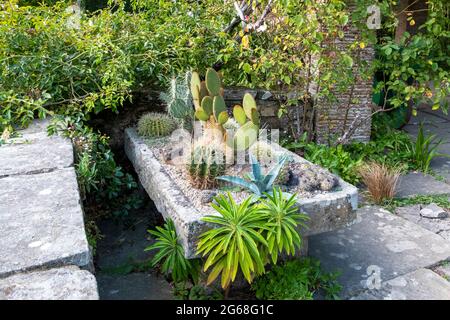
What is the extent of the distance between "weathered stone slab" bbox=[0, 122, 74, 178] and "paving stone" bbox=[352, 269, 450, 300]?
77.9 inches

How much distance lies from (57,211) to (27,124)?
169 centimetres

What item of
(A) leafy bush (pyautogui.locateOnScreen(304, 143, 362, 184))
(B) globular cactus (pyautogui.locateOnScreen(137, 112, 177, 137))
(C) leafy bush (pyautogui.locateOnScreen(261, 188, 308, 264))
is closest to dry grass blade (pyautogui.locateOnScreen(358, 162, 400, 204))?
(A) leafy bush (pyautogui.locateOnScreen(304, 143, 362, 184))

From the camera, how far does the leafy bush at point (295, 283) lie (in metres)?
2.45

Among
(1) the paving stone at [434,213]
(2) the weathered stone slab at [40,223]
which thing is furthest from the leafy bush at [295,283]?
(1) the paving stone at [434,213]

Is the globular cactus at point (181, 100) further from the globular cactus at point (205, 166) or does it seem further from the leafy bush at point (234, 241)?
the leafy bush at point (234, 241)

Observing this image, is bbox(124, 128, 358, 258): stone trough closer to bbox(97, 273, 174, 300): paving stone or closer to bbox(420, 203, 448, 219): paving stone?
bbox(97, 273, 174, 300): paving stone

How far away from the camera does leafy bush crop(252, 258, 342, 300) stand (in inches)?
96.5

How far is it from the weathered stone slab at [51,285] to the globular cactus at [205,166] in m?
1.27

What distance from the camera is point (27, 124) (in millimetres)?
3371

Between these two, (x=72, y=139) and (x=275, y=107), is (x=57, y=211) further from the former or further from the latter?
(x=275, y=107)

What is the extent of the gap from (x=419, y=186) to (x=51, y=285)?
3734 mm

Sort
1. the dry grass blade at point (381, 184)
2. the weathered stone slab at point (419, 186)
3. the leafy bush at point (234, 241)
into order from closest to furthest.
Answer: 1. the leafy bush at point (234, 241)
2. the dry grass blade at point (381, 184)
3. the weathered stone slab at point (419, 186)

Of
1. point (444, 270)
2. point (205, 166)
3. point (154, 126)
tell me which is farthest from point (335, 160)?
point (205, 166)
